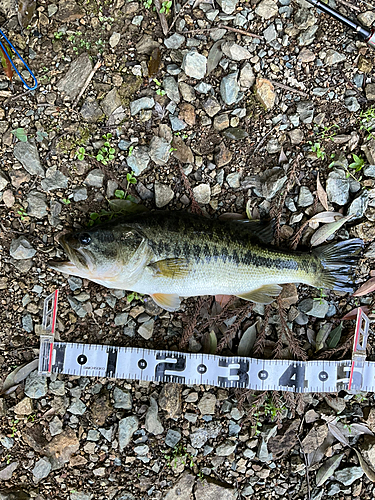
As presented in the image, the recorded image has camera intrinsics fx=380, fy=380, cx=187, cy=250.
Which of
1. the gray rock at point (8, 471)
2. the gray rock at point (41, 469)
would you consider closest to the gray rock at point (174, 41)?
the gray rock at point (41, 469)

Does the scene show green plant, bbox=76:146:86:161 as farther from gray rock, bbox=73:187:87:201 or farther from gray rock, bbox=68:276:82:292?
gray rock, bbox=68:276:82:292

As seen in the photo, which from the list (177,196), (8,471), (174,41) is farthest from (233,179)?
(8,471)

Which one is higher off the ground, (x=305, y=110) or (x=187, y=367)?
(x=305, y=110)

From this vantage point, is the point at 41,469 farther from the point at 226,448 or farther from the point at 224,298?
the point at 224,298

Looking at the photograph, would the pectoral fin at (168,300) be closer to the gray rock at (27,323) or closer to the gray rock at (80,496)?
the gray rock at (27,323)

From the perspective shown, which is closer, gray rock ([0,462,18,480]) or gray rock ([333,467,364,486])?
gray rock ([0,462,18,480])

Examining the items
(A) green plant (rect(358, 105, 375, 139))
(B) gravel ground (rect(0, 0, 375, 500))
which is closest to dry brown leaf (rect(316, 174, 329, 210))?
(B) gravel ground (rect(0, 0, 375, 500))

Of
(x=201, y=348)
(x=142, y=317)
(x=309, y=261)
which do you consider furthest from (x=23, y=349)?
(x=309, y=261)
